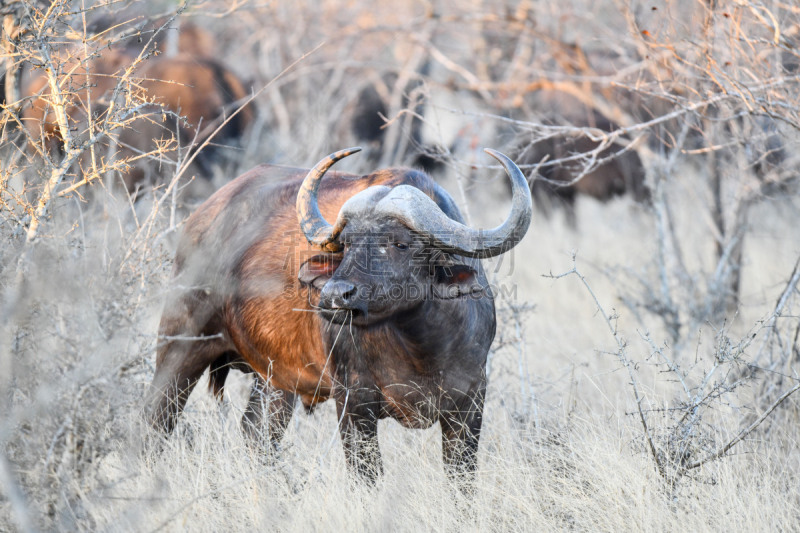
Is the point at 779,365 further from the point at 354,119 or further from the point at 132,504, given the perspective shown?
the point at 354,119

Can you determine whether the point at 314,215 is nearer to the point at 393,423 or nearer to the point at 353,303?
the point at 353,303

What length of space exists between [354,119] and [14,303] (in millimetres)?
9802

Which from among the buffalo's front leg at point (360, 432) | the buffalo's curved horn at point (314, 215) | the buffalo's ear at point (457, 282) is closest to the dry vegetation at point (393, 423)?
the buffalo's front leg at point (360, 432)

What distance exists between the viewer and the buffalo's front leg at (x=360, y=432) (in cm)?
411

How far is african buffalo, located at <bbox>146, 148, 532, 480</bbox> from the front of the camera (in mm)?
3977

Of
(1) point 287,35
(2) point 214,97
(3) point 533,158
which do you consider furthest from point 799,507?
(1) point 287,35

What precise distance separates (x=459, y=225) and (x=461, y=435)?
110 cm

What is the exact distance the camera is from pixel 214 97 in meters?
9.94

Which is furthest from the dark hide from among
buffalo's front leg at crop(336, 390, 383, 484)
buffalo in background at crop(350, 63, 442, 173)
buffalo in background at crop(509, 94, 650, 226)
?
buffalo in background at crop(509, 94, 650, 226)

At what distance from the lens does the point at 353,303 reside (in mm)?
3744

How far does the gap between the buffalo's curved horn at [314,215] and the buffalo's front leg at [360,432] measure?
30.2 inches

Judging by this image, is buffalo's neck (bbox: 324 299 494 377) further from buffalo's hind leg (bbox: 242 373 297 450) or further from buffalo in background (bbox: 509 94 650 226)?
buffalo in background (bbox: 509 94 650 226)

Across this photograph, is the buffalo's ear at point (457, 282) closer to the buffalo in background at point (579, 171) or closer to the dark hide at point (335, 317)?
the dark hide at point (335, 317)

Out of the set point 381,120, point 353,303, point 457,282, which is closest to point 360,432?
point 353,303
